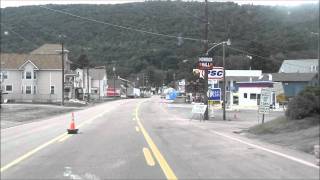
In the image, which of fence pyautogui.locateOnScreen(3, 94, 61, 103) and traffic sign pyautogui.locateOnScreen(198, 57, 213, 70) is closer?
traffic sign pyautogui.locateOnScreen(198, 57, 213, 70)

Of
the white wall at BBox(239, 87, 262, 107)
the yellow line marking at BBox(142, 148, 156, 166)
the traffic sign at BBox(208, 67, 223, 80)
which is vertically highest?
the traffic sign at BBox(208, 67, 223, 80)

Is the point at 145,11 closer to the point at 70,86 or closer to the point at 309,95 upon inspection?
the point at 309,95

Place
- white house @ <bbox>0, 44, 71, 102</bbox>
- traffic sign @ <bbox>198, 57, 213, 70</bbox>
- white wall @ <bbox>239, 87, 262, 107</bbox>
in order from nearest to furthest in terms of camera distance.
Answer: traffic sign @ <bbox>198, 57, 213, 70</bbox>
white wall @ <bbox>239, 87, 262, 107</bbox>
white house @ <bbox>0, 44, 71, 102</bbox>

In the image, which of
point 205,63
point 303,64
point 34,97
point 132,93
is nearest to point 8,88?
point 34,97

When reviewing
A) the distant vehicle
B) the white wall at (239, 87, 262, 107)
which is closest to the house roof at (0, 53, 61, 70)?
the white wall at (239, 87, 262, 107)

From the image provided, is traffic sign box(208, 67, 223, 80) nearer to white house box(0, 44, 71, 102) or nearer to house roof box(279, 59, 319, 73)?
house roof box(279, 59, 319, 73)

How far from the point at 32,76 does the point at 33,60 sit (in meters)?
3.07

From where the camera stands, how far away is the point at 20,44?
5197 cm

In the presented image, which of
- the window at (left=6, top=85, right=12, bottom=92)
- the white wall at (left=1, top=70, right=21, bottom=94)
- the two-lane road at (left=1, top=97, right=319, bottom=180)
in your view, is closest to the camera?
the two-lane road at (left=1, top=97, right=319, bottom=180)

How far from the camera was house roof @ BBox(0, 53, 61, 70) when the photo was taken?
98.8m

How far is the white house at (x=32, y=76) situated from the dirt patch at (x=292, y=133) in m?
76.2

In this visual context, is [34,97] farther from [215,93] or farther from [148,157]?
[148,157]

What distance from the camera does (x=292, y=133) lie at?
21.4 metres

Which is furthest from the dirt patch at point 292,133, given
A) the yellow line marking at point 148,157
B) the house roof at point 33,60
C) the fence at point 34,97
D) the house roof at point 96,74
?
the house roof at point 96,74
